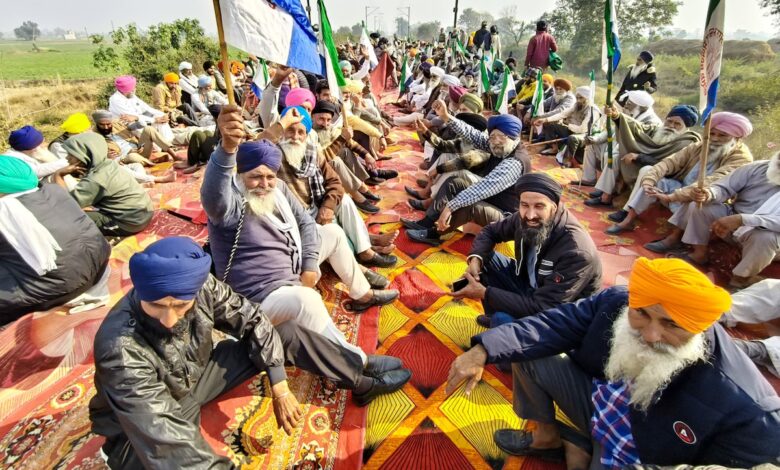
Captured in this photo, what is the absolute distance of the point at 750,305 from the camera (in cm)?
281

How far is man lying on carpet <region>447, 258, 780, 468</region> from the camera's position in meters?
1.36

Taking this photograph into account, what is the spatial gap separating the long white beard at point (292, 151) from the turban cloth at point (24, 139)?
2821mm

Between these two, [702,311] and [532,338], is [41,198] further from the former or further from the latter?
[702,311]

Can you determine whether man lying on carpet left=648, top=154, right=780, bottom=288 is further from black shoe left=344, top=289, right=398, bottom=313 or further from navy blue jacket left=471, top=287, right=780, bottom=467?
black shoe left=344, top=289, right=398, bottom=313

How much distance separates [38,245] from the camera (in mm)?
2693

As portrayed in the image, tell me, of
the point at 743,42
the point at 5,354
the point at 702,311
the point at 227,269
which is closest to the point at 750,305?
the point at 702,311

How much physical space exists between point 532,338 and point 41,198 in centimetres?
349

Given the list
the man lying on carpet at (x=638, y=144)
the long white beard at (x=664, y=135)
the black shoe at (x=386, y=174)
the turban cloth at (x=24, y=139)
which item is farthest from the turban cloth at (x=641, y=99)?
the turban cloth at (x=24, y=139)

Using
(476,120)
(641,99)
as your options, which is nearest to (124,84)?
(476,120)

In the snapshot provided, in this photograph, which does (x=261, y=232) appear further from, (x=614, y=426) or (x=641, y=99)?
(x=641, y=99)

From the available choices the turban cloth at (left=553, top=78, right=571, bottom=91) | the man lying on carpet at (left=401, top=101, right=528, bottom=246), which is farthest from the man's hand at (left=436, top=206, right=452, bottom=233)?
the turban cloth at (left=553, top=78, right=571, bottom=91)

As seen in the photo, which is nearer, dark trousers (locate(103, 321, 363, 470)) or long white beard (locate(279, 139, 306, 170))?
dark trousers (locate(103, 321, 363, 470))

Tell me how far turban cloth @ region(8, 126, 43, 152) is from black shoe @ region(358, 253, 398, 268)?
3.70m

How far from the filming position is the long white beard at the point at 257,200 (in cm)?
257
